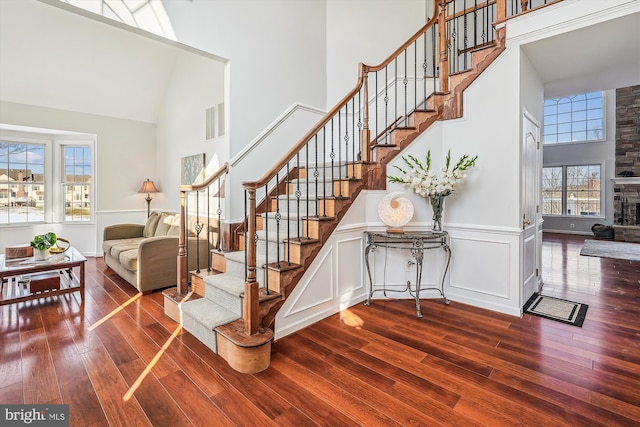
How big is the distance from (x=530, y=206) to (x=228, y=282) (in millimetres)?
3360

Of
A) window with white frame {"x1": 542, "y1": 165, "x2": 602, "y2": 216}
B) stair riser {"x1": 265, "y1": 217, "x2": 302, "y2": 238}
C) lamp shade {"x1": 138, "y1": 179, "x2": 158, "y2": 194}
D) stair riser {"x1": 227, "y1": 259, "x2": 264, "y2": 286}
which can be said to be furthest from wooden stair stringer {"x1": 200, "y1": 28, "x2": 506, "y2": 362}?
window with white frame {"x1": 542, "y1": 165, "x2": 602, "y2": 216}

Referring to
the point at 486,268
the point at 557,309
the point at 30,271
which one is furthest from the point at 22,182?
the point at 557,309

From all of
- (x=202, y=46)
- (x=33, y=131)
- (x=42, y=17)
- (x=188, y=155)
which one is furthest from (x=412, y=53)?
(x=33, y=131)

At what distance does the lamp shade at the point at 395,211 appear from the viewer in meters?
3.32

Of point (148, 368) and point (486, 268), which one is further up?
point (486, 268)

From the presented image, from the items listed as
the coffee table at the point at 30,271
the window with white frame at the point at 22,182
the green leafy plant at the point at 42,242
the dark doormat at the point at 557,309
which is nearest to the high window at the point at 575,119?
the dark doormat at the point at 557,309

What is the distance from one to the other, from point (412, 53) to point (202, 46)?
325 centimetres

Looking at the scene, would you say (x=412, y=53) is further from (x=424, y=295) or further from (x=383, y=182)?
(x=424, y=295)

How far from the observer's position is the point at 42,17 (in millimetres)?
4703

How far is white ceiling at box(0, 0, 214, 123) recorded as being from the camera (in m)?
4.71

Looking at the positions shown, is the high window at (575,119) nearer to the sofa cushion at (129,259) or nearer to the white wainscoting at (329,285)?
the white wainscoting at (329,285)

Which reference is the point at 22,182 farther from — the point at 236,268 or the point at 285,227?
the point at 285,227

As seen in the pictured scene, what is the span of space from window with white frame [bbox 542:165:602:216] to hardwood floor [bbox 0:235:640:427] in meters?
7.45

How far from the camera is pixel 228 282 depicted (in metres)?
2.94
